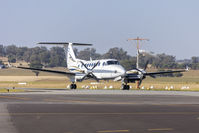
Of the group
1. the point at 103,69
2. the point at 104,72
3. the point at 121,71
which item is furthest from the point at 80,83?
the point at 121,71

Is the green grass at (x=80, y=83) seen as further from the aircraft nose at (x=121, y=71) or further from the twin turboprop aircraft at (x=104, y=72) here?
the aircraft nose at (x=121, y=71)

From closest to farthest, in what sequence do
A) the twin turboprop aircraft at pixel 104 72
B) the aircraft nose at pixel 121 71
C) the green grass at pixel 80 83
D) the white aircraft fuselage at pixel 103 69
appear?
the aircraft nose at pixel 121 71 < the twin turboprop aircraft at pixel 104 72 < the white aircraft fuselage at pixel 103 69 < the green grass at pixel 80 83

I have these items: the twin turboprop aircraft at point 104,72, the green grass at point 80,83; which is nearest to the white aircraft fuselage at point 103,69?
the twin turboprop aircraft at point 104,72

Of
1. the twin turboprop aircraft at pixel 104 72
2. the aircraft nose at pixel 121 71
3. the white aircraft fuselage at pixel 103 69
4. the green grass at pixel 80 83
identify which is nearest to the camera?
the aircraft nose at pixel 121 71

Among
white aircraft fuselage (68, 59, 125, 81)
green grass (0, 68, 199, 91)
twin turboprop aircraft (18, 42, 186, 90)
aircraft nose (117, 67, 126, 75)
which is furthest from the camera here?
green grass (0, 68, 199, 91)

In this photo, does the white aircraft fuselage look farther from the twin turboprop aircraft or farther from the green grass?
the green grass

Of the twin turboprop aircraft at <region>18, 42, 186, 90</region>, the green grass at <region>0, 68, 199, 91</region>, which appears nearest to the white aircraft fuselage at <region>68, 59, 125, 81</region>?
the twin turboprop aircraft at <region>18, 42, 186, 90</region>

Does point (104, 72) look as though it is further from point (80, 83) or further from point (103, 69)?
point (80, 83)
